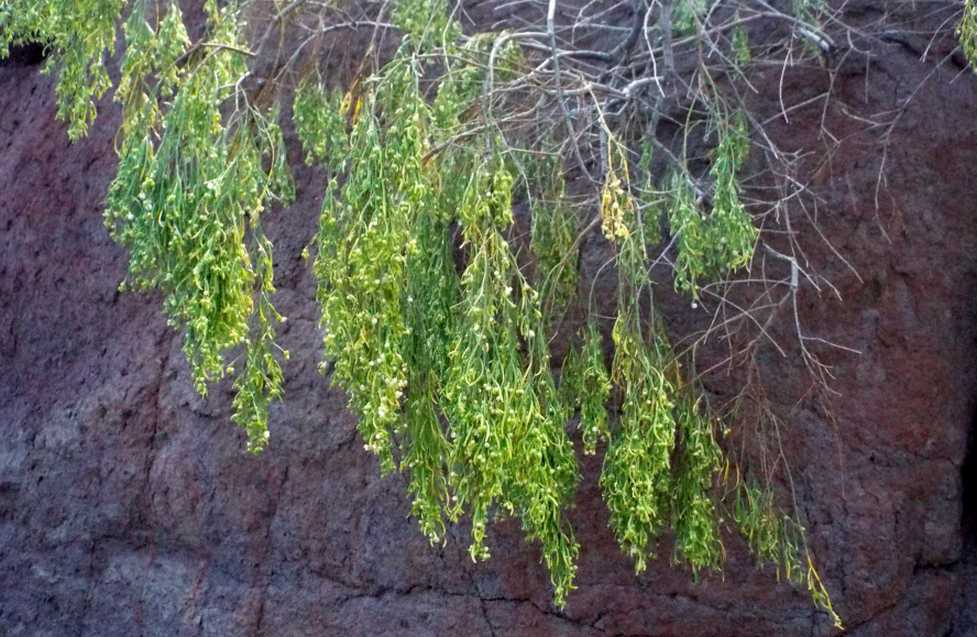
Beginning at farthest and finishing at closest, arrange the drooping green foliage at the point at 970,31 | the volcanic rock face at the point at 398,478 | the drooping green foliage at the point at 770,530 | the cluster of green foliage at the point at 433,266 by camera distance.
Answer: the volcanic rock face at the point at 398,478, the drooping green foliage at the point at 770,530, the drooping green foliage at the point at 970,31, the cluster of green foliage at the point at 433,266

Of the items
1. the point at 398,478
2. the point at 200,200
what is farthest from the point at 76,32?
the point at 398,478

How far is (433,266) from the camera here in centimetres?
435

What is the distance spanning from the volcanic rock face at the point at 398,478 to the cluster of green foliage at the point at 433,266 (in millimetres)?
952

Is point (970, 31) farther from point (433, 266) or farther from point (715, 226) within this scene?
point (433, 266)

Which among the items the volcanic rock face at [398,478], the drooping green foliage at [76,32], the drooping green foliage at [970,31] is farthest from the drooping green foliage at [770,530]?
the drooping green foliage at [76,32]

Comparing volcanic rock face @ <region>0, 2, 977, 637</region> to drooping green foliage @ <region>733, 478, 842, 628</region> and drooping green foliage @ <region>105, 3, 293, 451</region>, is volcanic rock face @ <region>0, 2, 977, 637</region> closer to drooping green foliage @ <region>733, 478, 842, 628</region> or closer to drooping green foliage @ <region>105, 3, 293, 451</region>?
drooping green foliage @ <region>733, 478, 842, 628</region>

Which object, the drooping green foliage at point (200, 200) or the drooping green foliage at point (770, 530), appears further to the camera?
the drooping green foliage at point (770, 530)

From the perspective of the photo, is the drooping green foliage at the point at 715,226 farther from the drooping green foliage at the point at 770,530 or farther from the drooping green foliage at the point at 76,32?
the drooping green foliage at the point at 76,32

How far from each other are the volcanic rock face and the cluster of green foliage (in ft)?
3.12

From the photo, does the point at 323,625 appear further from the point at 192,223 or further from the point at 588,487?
the point at 192,223

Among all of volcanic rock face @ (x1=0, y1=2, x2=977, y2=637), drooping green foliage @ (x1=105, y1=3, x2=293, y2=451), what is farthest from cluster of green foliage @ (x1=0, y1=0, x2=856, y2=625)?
volcanic rock face @ (x1=0, y1=2, x2=977, y2=637)

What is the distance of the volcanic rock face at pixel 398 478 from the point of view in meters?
5.89

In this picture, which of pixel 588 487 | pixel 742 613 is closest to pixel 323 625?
pixel 588 487

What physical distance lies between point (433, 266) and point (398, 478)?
2.55m
